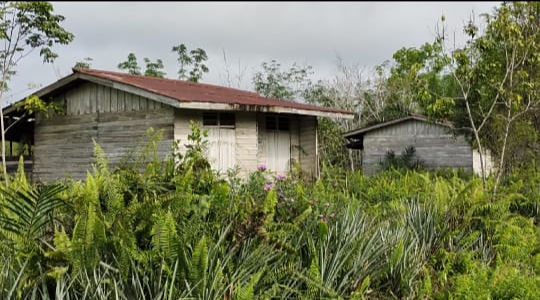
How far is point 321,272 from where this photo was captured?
152 inches

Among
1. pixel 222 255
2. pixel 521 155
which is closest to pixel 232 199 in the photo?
pixel 222 255

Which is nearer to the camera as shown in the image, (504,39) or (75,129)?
(504,39)

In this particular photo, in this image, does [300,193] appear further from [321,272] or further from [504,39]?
[504,39]

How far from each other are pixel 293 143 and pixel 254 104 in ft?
10.8

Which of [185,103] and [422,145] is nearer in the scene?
[185,103]

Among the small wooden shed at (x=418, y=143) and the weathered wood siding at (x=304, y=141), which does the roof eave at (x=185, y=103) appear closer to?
the weathered wood siding at (x=304, y=141)

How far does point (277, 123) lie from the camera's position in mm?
15242

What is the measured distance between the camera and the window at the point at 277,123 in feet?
49.2

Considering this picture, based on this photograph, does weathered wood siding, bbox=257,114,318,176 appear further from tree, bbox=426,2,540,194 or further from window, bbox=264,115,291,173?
tree, bbox=426,2,540,194

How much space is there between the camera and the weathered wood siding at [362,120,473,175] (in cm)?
2075

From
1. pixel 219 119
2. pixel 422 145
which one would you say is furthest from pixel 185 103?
pixel 422 145

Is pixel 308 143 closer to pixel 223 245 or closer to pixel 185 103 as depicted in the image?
pixel 185 103

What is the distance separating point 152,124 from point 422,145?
1326 cm

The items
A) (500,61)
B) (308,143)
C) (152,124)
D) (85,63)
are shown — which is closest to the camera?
(500,61)
